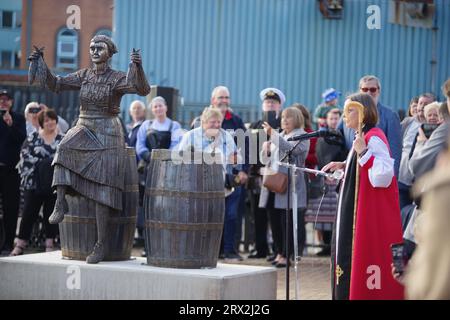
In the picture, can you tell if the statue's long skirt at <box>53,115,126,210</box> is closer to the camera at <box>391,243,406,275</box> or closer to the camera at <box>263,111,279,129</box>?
the camera at <box>391,243,406,275</box>

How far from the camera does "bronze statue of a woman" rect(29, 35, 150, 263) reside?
317 inches

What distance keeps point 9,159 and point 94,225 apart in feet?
14.7

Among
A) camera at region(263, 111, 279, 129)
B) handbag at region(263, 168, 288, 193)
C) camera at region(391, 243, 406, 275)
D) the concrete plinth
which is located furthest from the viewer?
camera at region(263, 111, 279, 129)

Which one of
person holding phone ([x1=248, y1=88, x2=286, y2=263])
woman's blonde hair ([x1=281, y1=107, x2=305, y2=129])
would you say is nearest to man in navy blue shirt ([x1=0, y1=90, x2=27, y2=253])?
person holding phone ([x1=248, y1=88, x2=286, y2=263])

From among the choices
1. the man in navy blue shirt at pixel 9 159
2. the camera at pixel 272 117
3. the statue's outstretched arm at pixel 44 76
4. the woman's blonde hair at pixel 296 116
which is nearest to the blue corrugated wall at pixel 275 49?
the man in navy blue shirt at pixel 9 159

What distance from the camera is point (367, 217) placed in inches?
290

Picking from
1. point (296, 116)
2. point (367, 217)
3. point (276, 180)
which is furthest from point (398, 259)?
point (276, 180)

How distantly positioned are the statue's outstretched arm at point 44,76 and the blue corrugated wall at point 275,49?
10.5m

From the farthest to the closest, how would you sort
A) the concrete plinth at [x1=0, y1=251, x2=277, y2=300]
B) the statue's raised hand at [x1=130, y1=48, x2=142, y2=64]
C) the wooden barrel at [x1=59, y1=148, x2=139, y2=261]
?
the wooden barrel at [x1=59, y1=148, x2=139, y2=261]
the statue's raised hand at [x1=130, y1=48, x2=142, y2=64]
the concrete plinth at [x1=0, y1=251, x2=277, y2=300]

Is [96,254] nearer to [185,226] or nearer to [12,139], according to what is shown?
[185,226]

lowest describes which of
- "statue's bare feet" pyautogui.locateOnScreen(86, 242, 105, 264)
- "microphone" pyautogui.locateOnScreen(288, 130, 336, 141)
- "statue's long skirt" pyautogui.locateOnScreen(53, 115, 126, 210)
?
"statue's bare feet" pyautogui.locateOnScreen(86, 242, 105, 264)

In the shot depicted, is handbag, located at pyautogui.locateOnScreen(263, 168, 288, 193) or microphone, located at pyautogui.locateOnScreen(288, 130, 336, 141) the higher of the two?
microphone, located at pyautogui.locateOnScreen(288, 130, 336, 141)

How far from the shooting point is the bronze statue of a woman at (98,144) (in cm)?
805

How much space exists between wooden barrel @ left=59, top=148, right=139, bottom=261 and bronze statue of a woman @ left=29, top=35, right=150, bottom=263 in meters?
0.09
